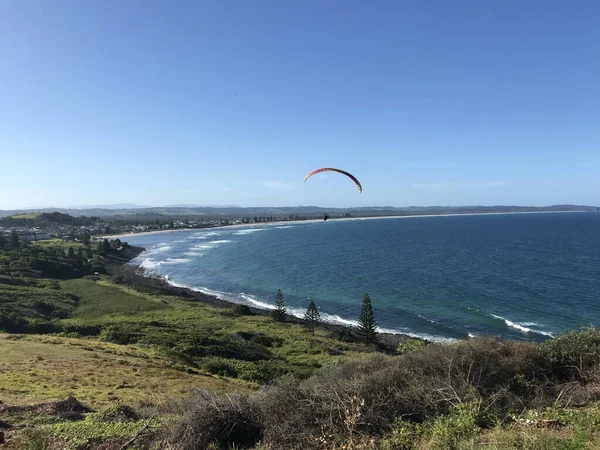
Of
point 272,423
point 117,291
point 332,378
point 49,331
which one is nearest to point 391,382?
point 332,378

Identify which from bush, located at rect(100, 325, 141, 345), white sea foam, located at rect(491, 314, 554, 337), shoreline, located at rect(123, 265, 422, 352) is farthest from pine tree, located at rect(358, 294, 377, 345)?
bush, located at rect(100, 325, 141, 345)

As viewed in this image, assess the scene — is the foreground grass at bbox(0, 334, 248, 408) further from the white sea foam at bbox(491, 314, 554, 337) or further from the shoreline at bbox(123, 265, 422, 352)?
the white sea foam at bbox(491, 314, 554, 337)

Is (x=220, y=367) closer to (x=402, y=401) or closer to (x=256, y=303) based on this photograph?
(x=402, y=401)

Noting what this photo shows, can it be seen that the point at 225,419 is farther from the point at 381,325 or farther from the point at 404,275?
the point at 404,275

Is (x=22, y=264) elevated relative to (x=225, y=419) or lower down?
lower down

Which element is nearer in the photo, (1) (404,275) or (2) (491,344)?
(2) (491,344)

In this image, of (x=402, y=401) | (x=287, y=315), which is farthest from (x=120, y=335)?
(x=402, y=401)
